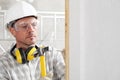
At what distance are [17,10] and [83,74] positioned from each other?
1.35ft

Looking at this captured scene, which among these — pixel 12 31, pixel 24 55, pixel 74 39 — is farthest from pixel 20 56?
pixel 74 39

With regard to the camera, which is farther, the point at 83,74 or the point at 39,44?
the point at 39,44

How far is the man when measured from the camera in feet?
2.55

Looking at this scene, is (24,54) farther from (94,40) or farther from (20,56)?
(94,40)

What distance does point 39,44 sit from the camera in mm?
808

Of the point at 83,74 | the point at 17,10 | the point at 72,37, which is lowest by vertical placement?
the point at 83,74

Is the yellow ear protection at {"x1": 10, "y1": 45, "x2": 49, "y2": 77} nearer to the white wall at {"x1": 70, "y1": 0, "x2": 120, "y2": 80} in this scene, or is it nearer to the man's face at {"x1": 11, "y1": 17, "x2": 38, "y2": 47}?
the man's face at {"x1": 11, "y1": 17, "x2": 38, "y2": 47}

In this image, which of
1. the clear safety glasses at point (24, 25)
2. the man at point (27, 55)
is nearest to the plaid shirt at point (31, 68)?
the man at point (27, 55)

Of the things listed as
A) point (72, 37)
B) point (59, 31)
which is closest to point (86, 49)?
point (72, 37)

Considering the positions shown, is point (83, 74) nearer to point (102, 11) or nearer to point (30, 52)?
point (102, 11)

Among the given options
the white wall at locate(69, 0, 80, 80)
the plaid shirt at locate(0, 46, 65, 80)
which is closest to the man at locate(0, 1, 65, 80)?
the plaid shirt at locate(0, 46, 65, 80)

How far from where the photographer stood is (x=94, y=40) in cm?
51

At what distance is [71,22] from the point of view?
0.53 m

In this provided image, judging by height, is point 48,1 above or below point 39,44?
above
